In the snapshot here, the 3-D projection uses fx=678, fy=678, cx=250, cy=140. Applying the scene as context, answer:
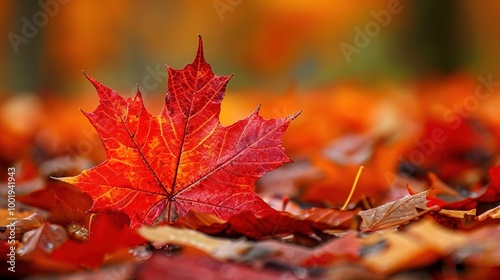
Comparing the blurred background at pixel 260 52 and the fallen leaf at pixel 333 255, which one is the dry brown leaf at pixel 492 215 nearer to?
the fallen leaf at pixel 333 255

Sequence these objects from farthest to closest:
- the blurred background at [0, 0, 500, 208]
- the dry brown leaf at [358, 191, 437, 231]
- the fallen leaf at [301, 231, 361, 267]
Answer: the blurred background at [0, 0, 500, 208], the dry brown leaf at [358, 191, 437, 231], the fallen leaf at [301, 231, 361, 267]

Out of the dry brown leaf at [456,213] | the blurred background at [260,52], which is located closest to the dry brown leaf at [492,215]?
the dry brown leaf at [456,213]

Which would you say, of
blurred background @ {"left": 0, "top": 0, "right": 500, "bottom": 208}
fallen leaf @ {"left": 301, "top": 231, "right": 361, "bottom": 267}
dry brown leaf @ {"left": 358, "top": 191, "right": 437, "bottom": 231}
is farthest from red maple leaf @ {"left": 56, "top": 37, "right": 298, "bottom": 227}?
blurred background @ {"left": 0, "top": 0, "right": 500, "bottom": 208}

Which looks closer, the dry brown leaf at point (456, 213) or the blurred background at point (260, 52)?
the dry brown leaf at point (456, 213)

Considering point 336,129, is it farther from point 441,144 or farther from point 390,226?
point 390,226

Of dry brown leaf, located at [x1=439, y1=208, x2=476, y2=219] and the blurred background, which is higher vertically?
the blurred background

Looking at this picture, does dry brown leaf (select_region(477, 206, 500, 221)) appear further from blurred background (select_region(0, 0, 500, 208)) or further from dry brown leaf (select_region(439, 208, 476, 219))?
blurred background (select_region(0, 0, 500, 208))

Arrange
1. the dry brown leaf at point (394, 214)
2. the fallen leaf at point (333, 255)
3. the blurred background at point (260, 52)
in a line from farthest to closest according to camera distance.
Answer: the blurred background at point (260, 52)
the dry brown leaf at point (394, 214)
the fallen leaf at point (333, 255)

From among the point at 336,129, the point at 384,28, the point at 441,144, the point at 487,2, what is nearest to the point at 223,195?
the point at 441,144
